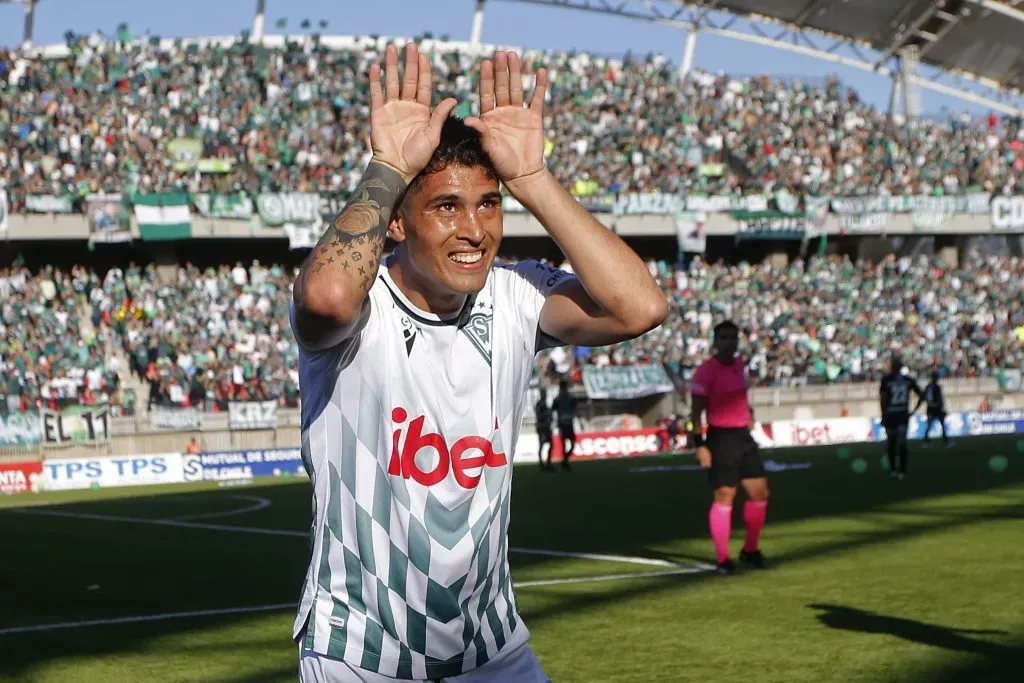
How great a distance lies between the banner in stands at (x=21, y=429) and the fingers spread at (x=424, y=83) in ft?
98.1

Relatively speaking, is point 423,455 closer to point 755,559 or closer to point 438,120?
point 438,120

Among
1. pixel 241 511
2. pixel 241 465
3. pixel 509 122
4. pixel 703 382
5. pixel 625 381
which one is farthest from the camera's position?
pixel 625 381

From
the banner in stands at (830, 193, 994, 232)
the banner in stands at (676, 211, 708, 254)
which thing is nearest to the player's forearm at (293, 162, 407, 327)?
the banner in stands at (676, 211, 708, 254)

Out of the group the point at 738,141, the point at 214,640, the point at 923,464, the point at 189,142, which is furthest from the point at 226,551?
the point at 738,141

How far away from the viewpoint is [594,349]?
3909 cm

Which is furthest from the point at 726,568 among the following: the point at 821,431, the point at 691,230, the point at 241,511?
the point at 691,230

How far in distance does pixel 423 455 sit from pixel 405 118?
2.93 feet

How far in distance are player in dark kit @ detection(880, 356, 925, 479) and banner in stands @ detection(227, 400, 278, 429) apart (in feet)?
54.3

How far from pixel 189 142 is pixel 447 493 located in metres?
38.2

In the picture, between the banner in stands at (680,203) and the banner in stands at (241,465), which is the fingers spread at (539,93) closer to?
the banner in stands at (241,465)

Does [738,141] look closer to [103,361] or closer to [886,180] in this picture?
[886,180]

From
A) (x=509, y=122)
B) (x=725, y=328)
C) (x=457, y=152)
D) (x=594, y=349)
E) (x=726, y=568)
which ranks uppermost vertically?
(x=594, y=349)

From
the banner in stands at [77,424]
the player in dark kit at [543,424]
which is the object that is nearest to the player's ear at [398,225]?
the player in dark kit at [543,424]

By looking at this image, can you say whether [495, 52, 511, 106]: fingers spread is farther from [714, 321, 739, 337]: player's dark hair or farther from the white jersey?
[714, 321, 739, 337]: player's dark hair
